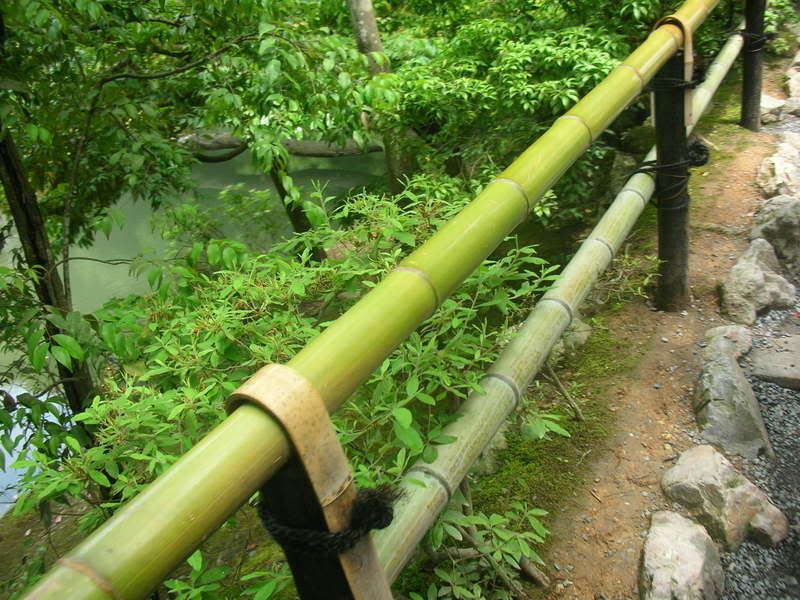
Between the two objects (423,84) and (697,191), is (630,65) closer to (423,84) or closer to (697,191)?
(697,191)

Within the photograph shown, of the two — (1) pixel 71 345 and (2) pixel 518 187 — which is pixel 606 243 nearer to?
(2) pixel 518 187

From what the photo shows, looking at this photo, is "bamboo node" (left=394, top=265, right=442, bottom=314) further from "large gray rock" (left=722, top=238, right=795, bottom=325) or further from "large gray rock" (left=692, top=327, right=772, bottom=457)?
"large gray rock" (left=722, top=238, right=795, bottom=325)

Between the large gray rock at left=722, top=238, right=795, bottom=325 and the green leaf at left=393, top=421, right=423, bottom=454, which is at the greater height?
the green leaf at left=393, top=421, right=423, bottom=454

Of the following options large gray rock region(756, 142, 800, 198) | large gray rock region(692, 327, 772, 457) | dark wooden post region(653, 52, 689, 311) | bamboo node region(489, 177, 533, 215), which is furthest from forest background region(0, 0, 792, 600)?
large gray rock region(756, 142, 800, 198)

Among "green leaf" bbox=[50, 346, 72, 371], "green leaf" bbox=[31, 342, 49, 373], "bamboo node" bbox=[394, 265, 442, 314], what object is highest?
"bamboo node" bbox=[394, 265, 442, 314]

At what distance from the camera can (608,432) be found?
2342mm

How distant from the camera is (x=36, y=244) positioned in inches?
98.0

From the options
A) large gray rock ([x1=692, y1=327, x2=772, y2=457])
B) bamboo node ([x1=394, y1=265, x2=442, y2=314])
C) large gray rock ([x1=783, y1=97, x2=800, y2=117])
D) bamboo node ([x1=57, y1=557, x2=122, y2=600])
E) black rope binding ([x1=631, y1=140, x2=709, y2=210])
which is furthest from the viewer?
large gray rock ([x1=783, y1=97, x2=800, y2=117])

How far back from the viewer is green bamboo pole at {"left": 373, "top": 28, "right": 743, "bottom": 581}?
4.41 ft

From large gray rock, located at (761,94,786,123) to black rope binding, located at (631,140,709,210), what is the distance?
2863 millimetres

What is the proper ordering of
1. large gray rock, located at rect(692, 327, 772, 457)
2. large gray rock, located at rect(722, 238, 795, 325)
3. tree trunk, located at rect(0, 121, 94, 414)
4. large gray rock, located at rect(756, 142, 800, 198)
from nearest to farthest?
large gray rock, located at rect(692, 327, 772, 457), tree trunk, located at rect(0, 121, 94, 414), large gray rock, located at rect(722, 238, 795, 325), large gray rock, located at rect(756, 142, 800, 198)

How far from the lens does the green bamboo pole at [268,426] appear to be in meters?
0.77

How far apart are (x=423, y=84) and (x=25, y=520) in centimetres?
452

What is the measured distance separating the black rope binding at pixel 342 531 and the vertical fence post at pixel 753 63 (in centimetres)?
471
